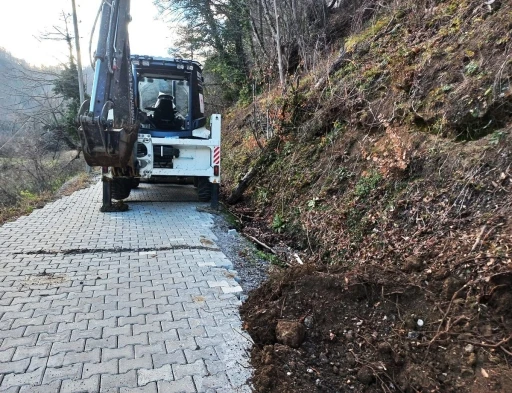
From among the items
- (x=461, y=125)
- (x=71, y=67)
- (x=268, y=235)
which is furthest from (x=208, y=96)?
(x=461, y=125)

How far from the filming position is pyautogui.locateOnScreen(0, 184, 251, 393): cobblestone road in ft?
8.73

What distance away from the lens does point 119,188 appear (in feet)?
26.8

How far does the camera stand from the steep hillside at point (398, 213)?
2.65m

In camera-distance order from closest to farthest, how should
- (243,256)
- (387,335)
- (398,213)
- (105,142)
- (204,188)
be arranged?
(387,335), (398,213), (243,256), (105,142), (204,188)

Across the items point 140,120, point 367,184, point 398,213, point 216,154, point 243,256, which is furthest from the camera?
point 140,120

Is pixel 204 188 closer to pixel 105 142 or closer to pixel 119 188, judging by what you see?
pixel 119 188

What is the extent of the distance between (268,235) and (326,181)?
128 cm

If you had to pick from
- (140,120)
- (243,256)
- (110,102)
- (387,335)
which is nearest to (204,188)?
(140,120)

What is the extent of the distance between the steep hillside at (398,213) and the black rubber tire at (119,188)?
250 centimetres

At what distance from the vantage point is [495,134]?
157 inches

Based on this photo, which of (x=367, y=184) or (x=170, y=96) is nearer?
(x=367, y=184)

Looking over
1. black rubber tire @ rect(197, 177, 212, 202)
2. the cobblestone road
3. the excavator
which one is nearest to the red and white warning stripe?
the excavator

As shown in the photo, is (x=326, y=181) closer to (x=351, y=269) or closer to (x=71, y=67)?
(x=351, y=269)

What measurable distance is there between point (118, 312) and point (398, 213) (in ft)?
10.4
